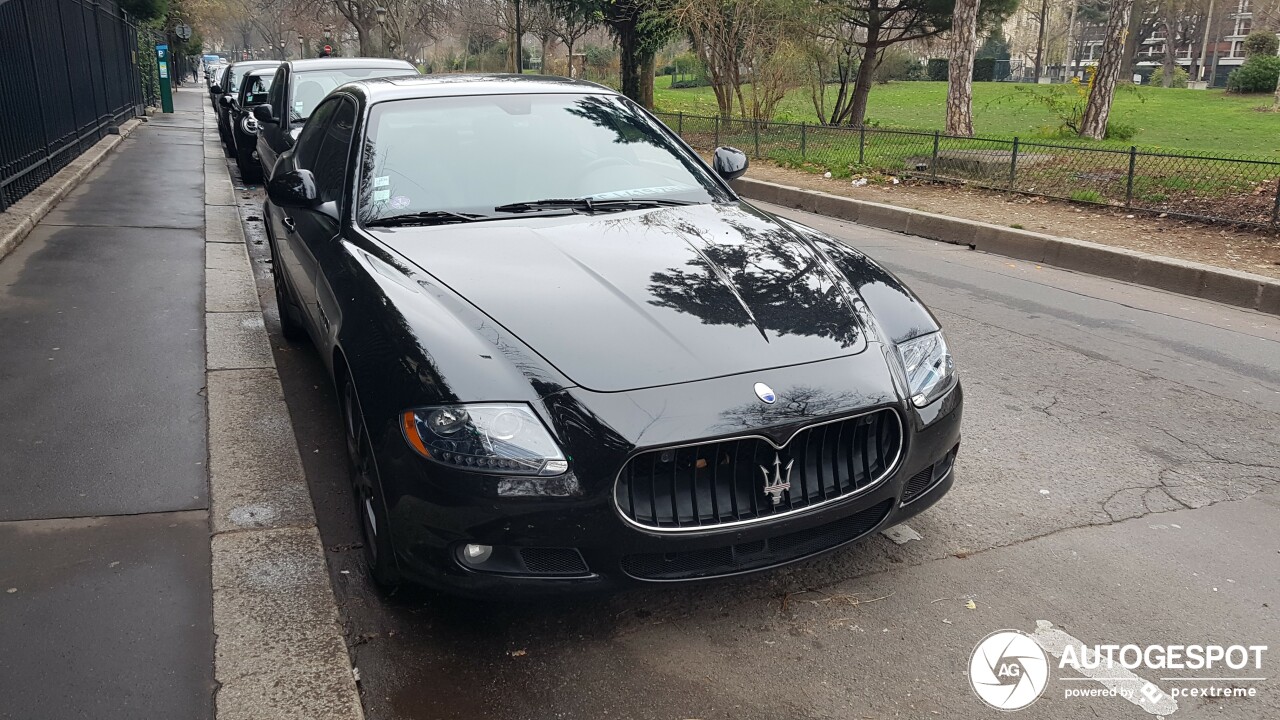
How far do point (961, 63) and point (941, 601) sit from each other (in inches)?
612

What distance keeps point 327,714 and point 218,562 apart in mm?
1031

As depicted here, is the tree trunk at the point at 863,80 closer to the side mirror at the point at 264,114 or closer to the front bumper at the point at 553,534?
the side mirror at the point at 264,114

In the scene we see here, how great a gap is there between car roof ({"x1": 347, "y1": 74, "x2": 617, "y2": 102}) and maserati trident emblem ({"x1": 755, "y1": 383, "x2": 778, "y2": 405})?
96.4 inches

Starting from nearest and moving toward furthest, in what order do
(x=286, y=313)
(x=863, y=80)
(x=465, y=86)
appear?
(x=465, y=86), (x=286, y=313), (x=863, y=80)

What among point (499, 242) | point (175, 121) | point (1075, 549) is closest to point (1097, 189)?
point (1075, 549)

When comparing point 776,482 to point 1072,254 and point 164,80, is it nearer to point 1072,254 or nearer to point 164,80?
point 1072,254

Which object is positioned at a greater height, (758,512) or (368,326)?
(368,326)

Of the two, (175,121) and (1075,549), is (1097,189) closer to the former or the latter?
(1075,549)

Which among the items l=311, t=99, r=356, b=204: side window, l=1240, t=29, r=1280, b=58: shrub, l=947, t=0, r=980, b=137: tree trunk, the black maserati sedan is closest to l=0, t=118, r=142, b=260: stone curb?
l=311, t=99, r=356, b=204: side window

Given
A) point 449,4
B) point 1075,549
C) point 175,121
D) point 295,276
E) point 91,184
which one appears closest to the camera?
point 1075,549

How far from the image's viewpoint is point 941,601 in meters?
3.39

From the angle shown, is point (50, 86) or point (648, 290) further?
point (50, 86)

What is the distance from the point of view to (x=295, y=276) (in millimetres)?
5203

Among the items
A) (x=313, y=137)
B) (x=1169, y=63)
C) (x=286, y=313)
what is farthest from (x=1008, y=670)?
(x=1169, y=63)
